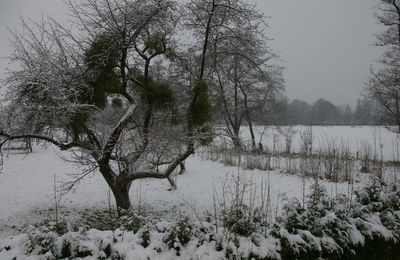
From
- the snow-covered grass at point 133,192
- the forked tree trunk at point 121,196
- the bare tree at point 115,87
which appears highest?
the bare tree at point 115,87

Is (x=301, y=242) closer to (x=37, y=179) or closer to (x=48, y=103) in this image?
(x=48, y=103)

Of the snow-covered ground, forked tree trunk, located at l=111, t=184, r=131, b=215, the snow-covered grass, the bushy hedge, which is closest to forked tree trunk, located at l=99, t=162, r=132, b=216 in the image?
forked tree trunk, located at l=111, t=184, r=131, b=215

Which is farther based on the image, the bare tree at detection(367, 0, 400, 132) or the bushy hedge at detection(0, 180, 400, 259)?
the bare tree at detection(367, 0, 400, 132)

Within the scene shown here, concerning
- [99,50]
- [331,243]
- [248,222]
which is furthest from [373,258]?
[99,50]

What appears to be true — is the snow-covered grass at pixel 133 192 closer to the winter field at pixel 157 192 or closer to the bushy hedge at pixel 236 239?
the winter field at pixel 157 192

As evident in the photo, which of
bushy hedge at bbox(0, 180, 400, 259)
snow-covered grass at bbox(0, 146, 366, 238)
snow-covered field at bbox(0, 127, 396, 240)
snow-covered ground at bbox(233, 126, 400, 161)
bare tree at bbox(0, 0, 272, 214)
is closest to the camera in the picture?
bushy hedge at bbox(0, 180, 400, 259)

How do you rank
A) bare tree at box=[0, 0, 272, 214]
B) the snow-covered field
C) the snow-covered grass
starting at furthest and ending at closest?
the snow-covered grass < the snow-covered field < bare tree at box=[0, 0, 272, 214]

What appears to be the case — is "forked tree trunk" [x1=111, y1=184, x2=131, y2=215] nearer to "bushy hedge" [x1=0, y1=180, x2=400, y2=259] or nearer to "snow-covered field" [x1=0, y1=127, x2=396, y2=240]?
"snow-covered field" [x1=0, y1=127, x2=396, y2=240]

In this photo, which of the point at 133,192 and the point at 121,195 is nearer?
the point at 121,195

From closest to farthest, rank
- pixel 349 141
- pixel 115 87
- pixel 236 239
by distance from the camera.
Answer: pixel 236 239 < pixel 115 87 < pixel 349 141

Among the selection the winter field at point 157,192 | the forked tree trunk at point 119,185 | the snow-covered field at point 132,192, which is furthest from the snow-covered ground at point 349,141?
the forked tree trunk at point 119,185

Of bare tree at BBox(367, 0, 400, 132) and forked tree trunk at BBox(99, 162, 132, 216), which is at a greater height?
bare tree at BBox(367, 0, 400, 132)

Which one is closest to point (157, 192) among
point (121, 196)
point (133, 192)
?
point (133, 192)

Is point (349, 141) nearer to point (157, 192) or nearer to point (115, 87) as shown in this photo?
point (157, 192)
